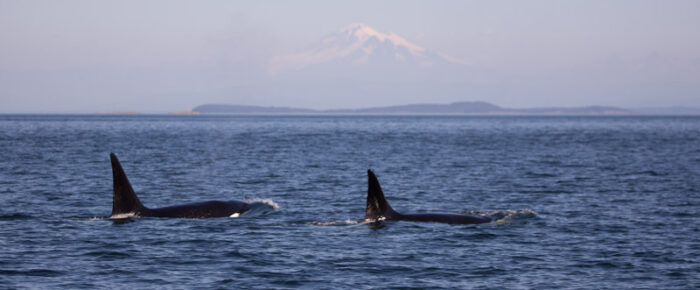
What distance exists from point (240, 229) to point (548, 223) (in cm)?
966

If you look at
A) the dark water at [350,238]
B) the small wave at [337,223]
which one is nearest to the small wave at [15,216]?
the dark water at [350,238]

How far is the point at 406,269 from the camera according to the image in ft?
62.2

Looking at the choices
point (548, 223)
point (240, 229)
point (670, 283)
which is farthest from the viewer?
point (548, 223)

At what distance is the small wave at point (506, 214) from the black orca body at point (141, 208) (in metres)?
8.03

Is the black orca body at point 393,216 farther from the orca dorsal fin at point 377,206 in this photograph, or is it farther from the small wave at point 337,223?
the small wave at point 337,223

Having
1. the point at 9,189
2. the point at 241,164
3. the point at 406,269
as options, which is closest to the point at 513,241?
the point at 406,269

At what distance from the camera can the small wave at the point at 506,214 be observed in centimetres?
2650

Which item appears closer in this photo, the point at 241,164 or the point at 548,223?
the point at 548,223

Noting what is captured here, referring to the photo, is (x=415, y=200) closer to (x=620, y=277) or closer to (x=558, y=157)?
(x=620, y=277)

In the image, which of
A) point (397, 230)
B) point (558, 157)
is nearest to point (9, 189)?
point (397, 230)

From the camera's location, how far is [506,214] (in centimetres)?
2767

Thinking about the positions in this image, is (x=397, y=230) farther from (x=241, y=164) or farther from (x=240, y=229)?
(x=241, y=164)

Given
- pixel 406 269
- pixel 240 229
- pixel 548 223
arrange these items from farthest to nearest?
pixel 548 223
pixel 240 229
pixel 406 269

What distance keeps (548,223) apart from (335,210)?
760 cm
